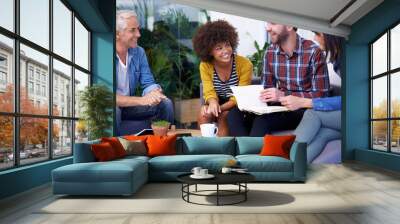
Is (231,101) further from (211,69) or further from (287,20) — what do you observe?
(287,20)

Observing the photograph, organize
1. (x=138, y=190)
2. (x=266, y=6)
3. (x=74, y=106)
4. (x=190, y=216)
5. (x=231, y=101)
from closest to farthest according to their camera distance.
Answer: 1. (x=190, y=216)
2. (x=138, y=190)
3. (x=74, y=106)
4. (x=266, y=6)
5. (x=231, y=101)

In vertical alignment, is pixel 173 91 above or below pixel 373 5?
below

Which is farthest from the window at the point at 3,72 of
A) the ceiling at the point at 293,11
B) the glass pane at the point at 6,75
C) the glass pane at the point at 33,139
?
the ceiling at the point at 293,11

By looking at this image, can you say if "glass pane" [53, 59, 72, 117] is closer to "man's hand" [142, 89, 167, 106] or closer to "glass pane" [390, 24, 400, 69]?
"man's hand" [142, 89, 167, 106]

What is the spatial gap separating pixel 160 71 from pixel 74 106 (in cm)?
224

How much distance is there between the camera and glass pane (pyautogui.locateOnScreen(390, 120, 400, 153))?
7924 mm

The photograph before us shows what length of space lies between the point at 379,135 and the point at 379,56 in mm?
1737

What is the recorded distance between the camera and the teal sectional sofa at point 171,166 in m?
4.89

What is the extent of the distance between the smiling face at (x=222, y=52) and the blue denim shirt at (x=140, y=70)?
4.82 feet

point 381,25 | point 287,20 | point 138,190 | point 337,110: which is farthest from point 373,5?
point 138,190

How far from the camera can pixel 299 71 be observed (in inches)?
352

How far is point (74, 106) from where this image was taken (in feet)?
25.0

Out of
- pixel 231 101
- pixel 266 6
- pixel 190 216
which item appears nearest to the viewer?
pixel 190 216

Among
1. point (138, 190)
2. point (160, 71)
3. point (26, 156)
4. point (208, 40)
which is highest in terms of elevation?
point (208, 40)
